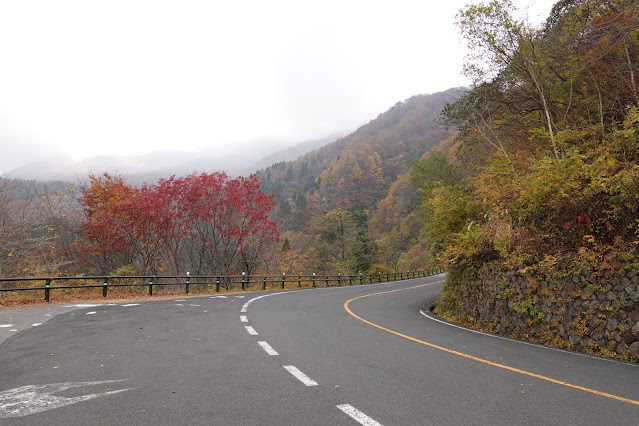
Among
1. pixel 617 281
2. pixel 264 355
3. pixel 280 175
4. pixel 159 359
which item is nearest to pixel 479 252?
pixel 617 281

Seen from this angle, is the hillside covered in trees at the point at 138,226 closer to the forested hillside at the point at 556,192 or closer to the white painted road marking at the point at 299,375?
the forested hillside at the point at 556,192

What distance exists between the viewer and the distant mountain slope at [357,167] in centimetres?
9725

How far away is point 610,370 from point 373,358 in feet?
12.6

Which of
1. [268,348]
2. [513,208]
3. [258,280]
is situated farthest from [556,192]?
[258,280]

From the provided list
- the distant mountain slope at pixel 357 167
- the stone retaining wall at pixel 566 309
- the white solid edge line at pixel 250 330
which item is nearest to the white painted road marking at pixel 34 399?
the white solid edge line at pixel 250 330

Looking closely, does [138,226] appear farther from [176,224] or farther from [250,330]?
[250,330]

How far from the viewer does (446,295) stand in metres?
15.1

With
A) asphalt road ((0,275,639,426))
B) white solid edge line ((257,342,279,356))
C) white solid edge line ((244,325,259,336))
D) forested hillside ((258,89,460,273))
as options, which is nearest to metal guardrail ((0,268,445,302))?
forested hillside ((258,89,460,273))

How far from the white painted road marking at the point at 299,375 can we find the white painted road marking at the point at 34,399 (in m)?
2.06

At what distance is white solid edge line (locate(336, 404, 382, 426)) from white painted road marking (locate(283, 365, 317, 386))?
822 millimetres

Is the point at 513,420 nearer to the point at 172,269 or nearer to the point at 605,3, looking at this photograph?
the point at 605,3

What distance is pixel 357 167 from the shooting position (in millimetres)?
105250

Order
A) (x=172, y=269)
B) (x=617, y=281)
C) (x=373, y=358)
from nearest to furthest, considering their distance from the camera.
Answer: (x=373, y=358)
(x=617, y=281)
(x=172, y=269)

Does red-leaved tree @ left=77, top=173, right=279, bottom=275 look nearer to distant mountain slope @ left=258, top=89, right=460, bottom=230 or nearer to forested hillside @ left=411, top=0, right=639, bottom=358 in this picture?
forested hillside @ left=411, top=0, right=639, bottom=358
